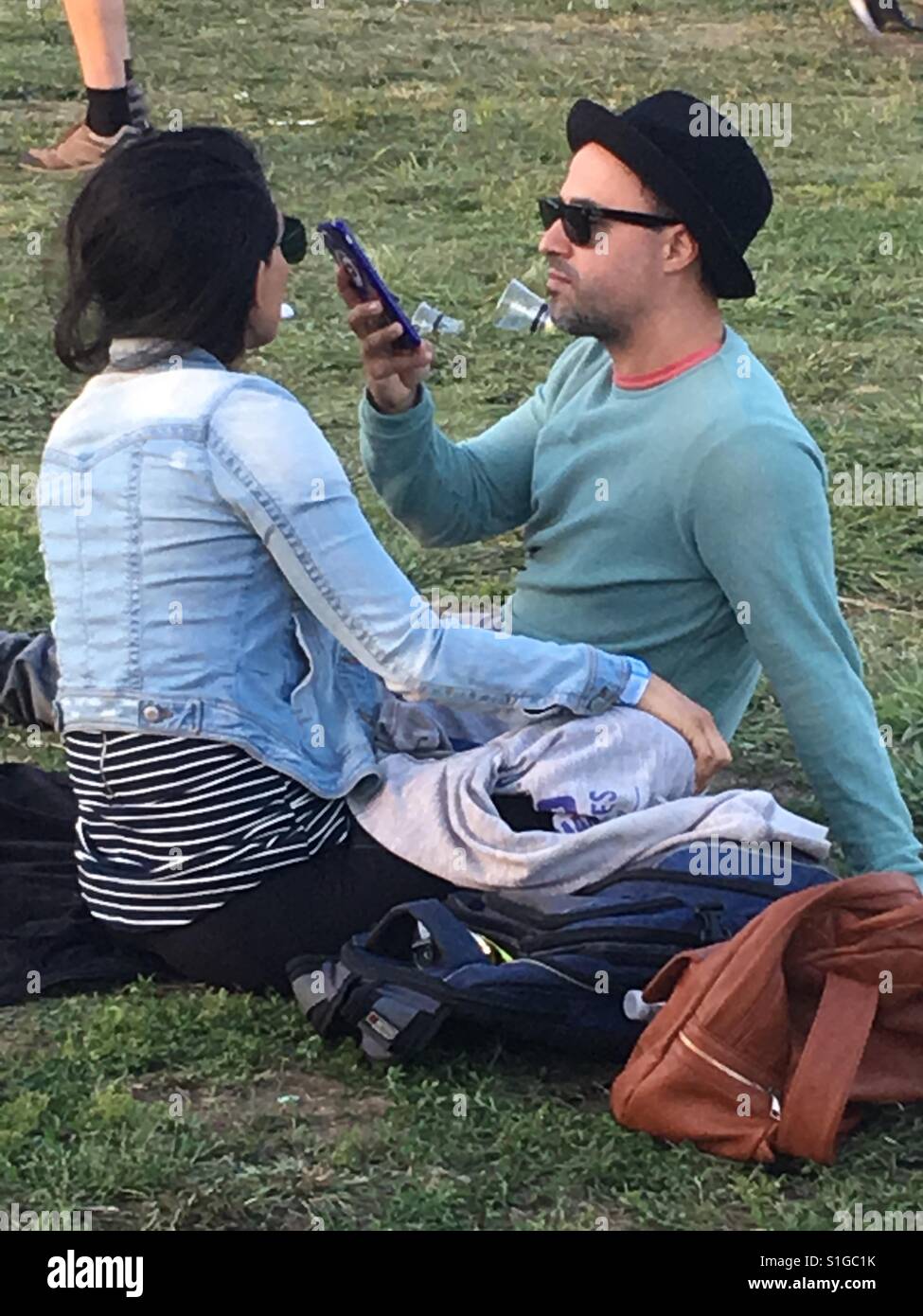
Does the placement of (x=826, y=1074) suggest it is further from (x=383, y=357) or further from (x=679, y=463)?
(x=383, y=357)

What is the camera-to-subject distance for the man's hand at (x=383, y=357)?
3.63 m

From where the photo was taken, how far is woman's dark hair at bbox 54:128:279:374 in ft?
10.6

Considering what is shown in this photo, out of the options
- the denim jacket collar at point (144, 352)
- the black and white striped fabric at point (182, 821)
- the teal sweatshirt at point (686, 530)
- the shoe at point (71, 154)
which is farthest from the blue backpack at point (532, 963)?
the shoe at point (71, 154)

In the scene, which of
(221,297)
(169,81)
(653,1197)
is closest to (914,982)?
(653,1197)

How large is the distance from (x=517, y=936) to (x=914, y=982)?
21.1 inches

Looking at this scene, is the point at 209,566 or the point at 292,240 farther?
the point at 292,240

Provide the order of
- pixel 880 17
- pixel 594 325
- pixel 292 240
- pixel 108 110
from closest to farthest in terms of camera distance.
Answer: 1. pixel 292 240
2. pixel 594 325
3. pixel 108 110
4. pixel 880 17

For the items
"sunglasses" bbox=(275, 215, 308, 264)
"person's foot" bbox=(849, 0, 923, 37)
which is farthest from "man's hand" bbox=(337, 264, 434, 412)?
"person's foot" bbox=(849, 0, 923, 37)

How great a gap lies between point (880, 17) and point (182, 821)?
8904mm

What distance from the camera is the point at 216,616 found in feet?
10.8

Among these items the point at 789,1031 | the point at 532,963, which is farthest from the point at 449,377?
the point at 789,1031

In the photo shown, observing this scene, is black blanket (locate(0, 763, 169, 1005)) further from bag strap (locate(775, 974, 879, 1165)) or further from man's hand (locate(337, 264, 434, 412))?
bag strap (locate(775, 974, 879, 1165))

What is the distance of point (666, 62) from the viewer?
34.9 feet

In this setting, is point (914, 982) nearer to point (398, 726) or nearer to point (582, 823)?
point (582, 823)
